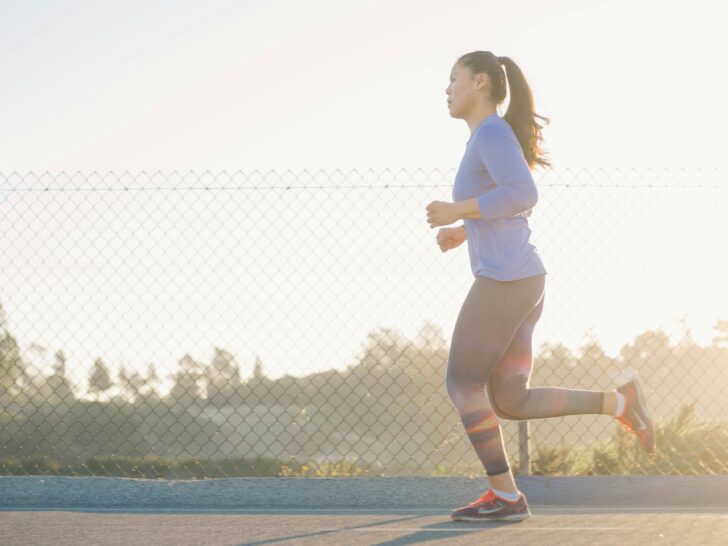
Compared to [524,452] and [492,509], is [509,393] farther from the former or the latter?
[524,452]

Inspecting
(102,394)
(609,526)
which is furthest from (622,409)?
(102,394)

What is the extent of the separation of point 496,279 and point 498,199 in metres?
0.29

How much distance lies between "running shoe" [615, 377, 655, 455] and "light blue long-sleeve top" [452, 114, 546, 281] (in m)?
0.65

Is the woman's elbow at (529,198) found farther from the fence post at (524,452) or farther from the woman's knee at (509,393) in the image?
the fence post at (524,452)

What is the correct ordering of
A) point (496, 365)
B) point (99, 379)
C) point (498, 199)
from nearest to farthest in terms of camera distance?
point (498, 199) → point (496, 365) → point (99, 379)

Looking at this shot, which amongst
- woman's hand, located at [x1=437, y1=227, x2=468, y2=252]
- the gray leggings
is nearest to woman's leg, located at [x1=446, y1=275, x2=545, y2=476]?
the gray leggings

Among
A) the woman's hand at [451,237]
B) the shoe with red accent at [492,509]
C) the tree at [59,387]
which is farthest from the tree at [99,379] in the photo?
the shoe with red accent at [492,509]

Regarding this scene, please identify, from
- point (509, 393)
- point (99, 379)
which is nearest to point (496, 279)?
point (509, 393)

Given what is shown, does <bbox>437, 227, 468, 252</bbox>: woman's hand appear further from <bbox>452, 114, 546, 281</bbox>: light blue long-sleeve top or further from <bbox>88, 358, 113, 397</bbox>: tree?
<bbox>88, 358, 113, 397</bbox>: tree

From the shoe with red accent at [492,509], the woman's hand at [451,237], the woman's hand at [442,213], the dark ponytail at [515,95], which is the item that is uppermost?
the dark ponytail at [515,95]

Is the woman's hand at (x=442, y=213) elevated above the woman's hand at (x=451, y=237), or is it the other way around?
the woman's hand at (x=442, y=213)

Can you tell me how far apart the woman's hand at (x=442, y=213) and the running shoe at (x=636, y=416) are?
3.35ft

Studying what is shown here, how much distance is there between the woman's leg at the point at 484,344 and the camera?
3.59 meters

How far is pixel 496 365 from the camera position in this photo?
3.69m
